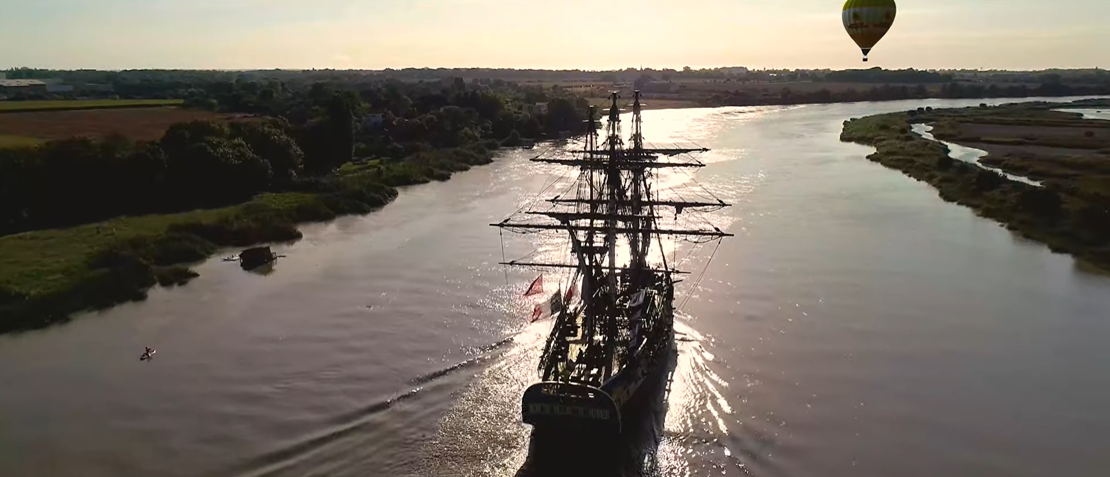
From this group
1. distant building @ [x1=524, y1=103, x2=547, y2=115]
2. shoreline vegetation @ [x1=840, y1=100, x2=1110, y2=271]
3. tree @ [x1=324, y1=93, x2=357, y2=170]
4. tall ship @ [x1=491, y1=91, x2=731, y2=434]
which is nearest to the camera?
tall ship @ [x1=491, y1=91, x2=731, y2=434]

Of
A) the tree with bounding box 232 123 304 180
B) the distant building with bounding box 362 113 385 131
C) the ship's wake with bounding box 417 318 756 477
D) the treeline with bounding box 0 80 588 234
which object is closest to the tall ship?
the ship's wake with bounding box 417 318 756 477

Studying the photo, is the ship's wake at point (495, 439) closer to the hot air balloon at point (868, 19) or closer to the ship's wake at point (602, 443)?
the ship's wake at point (602, 443)

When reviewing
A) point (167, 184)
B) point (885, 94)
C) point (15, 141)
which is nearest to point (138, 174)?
point (167, 184)

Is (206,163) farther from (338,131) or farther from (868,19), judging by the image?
(868,19)

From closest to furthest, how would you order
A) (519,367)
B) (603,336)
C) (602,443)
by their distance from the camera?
(602,443) < (603,336) < (519,367)

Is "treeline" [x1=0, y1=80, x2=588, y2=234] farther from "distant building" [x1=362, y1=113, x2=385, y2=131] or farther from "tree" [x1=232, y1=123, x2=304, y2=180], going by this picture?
"distant building" [x1=362, y1=113, x2=385, y2=131]

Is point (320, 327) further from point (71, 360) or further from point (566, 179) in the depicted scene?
point (566, 179)
